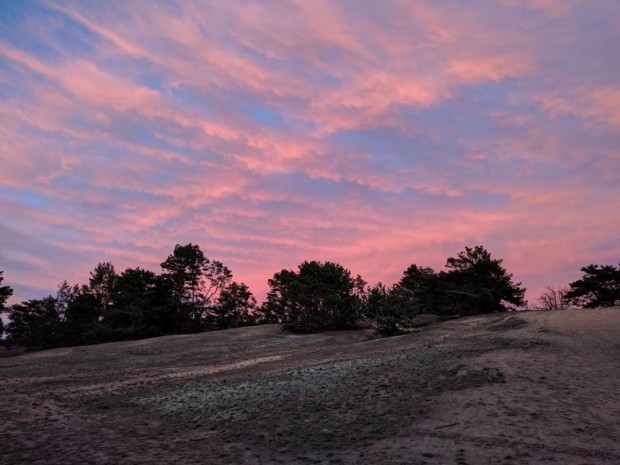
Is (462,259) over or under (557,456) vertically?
over

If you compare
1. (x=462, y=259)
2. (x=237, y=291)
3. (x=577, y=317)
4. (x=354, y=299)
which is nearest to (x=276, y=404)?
(x=577, y=317)

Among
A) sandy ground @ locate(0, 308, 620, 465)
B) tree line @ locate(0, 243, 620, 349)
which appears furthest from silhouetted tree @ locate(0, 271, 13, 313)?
sandy ground @ locate(0, 308, 620, 465)

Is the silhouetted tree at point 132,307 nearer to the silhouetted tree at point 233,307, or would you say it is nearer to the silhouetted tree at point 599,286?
the silhouetted tree at point 233,307

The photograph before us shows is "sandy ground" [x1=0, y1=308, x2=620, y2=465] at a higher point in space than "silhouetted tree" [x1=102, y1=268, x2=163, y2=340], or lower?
lower

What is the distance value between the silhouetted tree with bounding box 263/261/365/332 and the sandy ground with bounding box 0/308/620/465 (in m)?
29.8

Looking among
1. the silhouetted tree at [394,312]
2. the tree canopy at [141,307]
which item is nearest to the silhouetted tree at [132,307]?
the tree canopy at [141,307]

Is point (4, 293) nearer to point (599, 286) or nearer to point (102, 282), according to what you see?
point (102, 282)

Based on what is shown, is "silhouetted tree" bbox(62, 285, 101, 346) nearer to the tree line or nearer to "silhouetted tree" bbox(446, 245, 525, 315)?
the tree line

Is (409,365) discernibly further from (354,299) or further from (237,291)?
(237,291)

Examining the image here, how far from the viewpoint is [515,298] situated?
176 feet

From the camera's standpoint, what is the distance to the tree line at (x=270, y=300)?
51219 mm

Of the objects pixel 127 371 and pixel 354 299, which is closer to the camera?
pixel 127 371

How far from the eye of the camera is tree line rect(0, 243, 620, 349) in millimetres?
51219

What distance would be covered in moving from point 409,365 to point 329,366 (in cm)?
423
